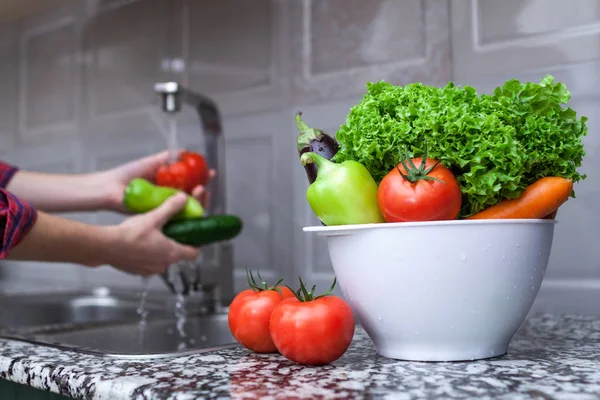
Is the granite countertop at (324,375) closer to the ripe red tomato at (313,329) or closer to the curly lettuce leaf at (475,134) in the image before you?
the ripe red tomato at (313,329)

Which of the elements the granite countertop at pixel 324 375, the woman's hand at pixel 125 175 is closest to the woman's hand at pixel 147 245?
the woman's hand at pixel 125 175

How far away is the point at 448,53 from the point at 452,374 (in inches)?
30.0

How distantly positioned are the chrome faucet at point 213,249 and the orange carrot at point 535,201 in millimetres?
857

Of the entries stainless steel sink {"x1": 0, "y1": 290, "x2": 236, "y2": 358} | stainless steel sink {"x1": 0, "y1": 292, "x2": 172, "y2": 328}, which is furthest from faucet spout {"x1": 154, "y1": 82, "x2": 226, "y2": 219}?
stainless steel sink {"x1": 0, "y1": 292, "x2": 172, "y2": 328}

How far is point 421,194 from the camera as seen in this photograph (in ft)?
2.35

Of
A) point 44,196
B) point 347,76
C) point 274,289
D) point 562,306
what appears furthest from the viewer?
point 44,196

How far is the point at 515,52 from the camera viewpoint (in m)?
1.22

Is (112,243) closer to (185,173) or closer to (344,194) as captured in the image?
(185,173)

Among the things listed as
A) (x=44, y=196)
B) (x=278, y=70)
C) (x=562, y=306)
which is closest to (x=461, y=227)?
(x=562, y=306)

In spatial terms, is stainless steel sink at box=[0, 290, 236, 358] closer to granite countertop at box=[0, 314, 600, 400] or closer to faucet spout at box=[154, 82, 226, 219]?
granite countertop at box=[0, 314, 600, 400]

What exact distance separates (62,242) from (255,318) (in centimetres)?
50

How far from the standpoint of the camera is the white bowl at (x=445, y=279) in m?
0.73

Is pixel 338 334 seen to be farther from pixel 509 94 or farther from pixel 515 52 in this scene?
pixel 515 52

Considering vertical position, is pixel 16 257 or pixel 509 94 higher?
pixel 509 94
